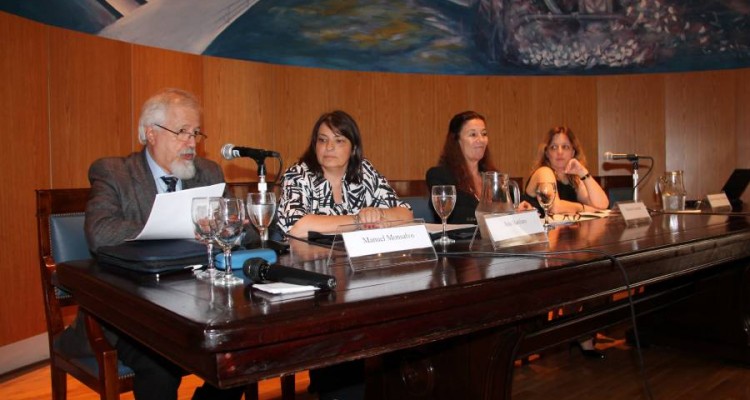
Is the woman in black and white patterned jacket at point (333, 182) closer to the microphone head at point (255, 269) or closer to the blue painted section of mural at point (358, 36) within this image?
the microphone head at point (255, 269)

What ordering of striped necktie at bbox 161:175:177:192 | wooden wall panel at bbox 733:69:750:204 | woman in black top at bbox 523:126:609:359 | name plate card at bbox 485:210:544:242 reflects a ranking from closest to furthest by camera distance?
name plate card at bbox 485:210:544:242 < striped necktie at bbox 161:175:177:192 < woman in black top at bbox 523:126:609:359 < wooden wall panel at bbox 733:69:750:204

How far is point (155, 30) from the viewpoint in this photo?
4.26 meters

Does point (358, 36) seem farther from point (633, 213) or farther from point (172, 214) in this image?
point (172, 214)

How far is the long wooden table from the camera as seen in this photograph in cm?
89

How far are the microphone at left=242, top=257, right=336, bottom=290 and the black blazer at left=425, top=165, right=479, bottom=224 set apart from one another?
188 centimetres

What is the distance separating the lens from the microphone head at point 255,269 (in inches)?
44.9

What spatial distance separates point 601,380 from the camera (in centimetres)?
275

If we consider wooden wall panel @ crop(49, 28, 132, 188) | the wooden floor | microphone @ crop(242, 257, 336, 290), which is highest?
wooden wall panel @ crop(49, 28, 132, 188)

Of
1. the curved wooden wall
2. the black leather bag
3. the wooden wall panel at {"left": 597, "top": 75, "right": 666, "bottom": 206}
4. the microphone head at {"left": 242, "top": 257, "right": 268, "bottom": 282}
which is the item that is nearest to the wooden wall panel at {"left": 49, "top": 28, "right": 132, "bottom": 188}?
the curved wooden wall

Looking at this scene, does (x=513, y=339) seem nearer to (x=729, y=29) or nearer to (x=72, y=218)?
(x=72, y=218)

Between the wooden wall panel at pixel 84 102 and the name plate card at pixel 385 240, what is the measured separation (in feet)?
8.91

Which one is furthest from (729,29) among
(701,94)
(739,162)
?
(739,162)

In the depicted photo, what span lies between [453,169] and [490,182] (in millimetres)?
1416

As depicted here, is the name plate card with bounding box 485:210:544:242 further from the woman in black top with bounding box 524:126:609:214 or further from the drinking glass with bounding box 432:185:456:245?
the woman in black top with bounding box 524:126:609:214
